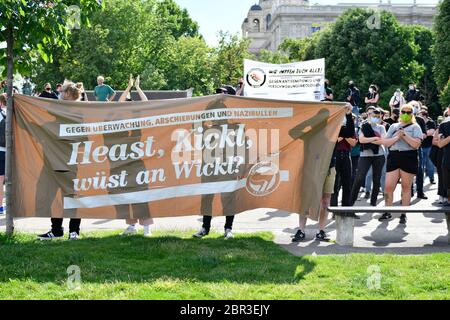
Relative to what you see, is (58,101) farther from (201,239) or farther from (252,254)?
(252,254)

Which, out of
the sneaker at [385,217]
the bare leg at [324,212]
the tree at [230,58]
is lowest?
the sneaker at [385,217]

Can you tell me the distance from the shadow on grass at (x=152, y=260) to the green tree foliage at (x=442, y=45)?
1863 inches

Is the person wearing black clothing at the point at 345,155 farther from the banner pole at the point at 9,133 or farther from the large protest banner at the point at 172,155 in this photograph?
the banner pole at the point at 9,133

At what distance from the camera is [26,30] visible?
8.32m

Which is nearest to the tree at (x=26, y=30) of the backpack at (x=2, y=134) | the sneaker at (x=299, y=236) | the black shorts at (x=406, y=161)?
the backpack at (x=2, y=134)

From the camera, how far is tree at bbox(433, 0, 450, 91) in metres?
51.9

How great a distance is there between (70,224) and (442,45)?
4945 cm

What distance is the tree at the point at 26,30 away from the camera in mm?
8234

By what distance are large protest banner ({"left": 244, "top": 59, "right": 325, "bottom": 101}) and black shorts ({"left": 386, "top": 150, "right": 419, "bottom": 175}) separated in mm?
2850

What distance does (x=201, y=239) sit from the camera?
28.2 feet

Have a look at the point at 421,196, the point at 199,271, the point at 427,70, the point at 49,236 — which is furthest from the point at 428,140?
the point at 427,70

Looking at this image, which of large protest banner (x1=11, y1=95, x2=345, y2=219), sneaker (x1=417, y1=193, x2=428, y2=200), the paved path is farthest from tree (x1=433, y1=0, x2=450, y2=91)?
large protest banner (x1=11, y1=95, x2=345, y2=219)

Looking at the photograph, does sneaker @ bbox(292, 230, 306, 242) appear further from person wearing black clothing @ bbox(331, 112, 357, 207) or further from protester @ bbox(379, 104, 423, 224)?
protester @ bbox(379, 104, 423, 224)

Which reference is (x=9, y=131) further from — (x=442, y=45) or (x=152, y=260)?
(x=442, y=45)
